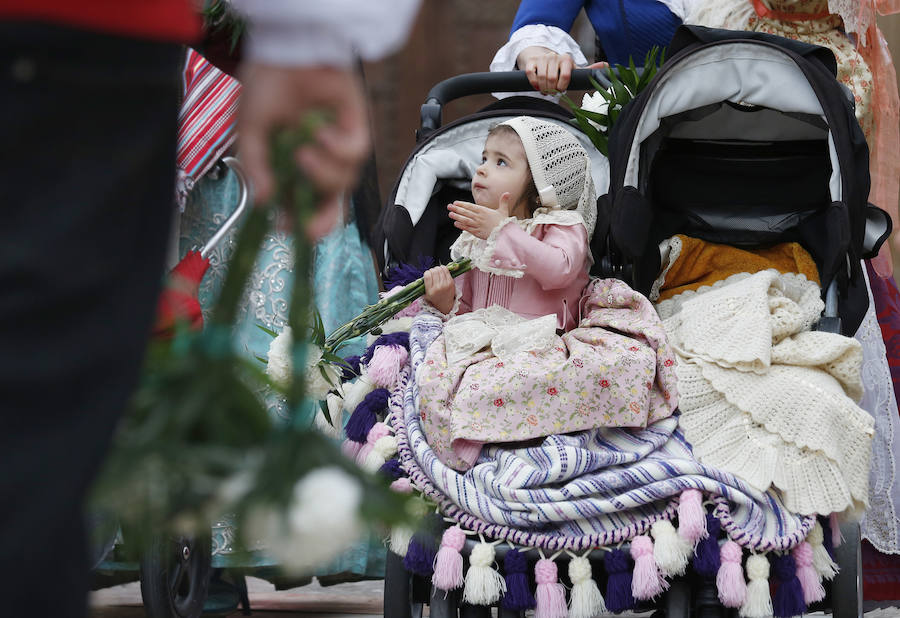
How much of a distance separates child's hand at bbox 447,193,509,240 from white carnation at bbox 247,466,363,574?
70.6 inches

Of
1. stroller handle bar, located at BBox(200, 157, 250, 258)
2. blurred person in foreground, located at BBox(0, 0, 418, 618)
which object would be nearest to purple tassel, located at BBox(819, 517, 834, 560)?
blurred person in foreground, located at BBox(0, 0, 418, 618)

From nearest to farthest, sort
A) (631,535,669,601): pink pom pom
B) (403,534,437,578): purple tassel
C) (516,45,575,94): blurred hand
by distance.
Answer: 1. (631,535,669,601): pink pom pom
2. (403,534,437,578): purple tassel
3. (516,45,575,94): blurred hand

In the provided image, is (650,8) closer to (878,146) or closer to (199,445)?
(878,146)

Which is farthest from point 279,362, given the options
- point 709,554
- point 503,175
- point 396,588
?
point 709,554

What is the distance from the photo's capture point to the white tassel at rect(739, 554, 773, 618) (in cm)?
215

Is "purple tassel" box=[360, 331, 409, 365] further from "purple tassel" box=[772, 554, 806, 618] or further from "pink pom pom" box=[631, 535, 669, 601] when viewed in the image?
"purple tassel" box=[772, 554, 806, 618]

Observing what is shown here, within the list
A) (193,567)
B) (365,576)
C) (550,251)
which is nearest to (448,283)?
(550,251)

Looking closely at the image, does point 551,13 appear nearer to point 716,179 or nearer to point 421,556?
point 716,179

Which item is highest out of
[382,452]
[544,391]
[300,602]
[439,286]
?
[439,286]

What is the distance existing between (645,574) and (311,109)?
4.45 ft

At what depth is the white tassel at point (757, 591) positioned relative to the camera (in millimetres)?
2148

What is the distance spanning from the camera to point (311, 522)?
2.73 ft

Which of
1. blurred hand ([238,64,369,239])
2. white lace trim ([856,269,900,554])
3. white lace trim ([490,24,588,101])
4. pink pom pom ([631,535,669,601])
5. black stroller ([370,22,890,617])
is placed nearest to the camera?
blurred hand ([238,64,369,239])

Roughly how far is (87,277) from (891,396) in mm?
2541
